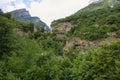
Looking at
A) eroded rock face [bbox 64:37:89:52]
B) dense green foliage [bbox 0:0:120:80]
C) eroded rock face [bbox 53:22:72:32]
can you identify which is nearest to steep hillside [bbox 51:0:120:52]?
eroded rock face [bbox 64:37:89:52]

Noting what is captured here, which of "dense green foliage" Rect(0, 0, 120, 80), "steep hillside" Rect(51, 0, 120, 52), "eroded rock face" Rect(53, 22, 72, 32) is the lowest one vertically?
"dense green foliage" Rect(0, 0, 120, 80)

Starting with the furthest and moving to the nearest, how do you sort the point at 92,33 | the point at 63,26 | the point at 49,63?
1. the point at 63,26
2. the point at 92,33
3. the point at 49,63

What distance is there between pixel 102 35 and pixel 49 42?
1759cm

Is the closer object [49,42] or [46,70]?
[46,70]

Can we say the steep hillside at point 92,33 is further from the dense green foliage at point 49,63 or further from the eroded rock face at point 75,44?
the dense green foliage at point 49,63

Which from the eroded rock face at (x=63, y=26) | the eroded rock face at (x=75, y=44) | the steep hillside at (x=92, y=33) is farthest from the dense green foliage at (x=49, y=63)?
the eroded rock face at (x=63, y=26)

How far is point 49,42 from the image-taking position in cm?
9631

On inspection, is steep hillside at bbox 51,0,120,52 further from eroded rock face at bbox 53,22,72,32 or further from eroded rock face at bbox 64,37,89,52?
eroded rock face at bbox 53,22,72,32

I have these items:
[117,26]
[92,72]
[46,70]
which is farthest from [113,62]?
[117,26]

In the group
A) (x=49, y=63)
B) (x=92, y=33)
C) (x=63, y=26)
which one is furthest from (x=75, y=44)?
(x=49, y=63)

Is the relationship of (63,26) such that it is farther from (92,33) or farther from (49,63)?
(49,63)

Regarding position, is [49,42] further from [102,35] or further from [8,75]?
[8,75]

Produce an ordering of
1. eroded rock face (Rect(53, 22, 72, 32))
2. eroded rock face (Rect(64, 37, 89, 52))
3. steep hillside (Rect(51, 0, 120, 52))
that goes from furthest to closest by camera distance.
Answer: eroded rock face (Rect(53, 22, 72, 32)) < steep hillside (Rect(51, 0, 120, 52)) < eroded rock face (Rect(64, 37, 89, 52))

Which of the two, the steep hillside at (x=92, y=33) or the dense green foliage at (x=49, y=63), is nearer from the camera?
the dense green foliage at (x=49, y=63)
